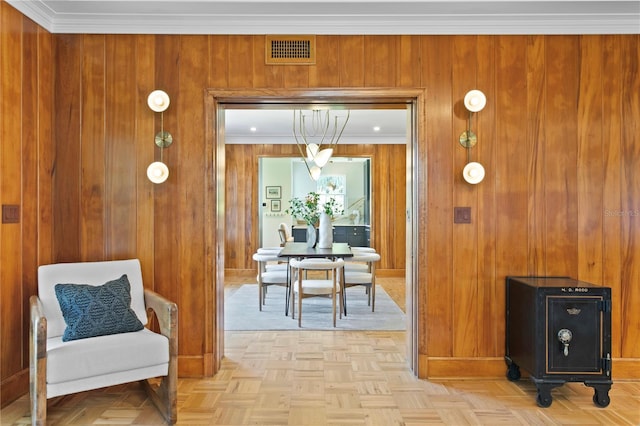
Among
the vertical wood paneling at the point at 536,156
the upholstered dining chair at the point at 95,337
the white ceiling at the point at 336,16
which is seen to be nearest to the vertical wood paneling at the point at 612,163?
the white ceiling at the point at 336,16

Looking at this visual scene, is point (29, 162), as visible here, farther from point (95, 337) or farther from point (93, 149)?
point (95, 337)

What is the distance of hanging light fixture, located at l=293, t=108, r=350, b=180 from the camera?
526cm

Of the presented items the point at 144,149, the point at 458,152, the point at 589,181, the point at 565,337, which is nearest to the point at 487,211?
the point at 458,152

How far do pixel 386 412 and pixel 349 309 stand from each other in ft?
8.68

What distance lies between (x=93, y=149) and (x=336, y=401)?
2444 mm

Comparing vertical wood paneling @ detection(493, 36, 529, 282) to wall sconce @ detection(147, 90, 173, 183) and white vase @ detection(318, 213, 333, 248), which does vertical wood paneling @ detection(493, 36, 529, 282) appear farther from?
wall sconce @ detection(147, 90, 173, 183)

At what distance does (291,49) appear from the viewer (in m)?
3.12

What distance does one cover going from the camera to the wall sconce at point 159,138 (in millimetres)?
2982

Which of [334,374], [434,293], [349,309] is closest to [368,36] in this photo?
[434,293]

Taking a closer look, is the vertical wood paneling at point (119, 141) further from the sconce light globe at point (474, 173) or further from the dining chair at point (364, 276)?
the dining chair at point (364, 276)

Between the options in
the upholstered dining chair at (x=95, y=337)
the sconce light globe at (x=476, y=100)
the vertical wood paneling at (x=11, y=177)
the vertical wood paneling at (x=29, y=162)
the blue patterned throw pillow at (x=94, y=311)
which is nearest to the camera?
the upholstered dining chair at (x=95, y=337)

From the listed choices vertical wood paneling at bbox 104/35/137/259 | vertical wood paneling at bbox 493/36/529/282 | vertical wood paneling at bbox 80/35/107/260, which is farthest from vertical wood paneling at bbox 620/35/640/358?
vertical wood paneling at bbox 80/35/107/260

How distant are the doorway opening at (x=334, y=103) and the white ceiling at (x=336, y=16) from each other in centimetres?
44

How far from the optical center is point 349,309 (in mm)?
5195
